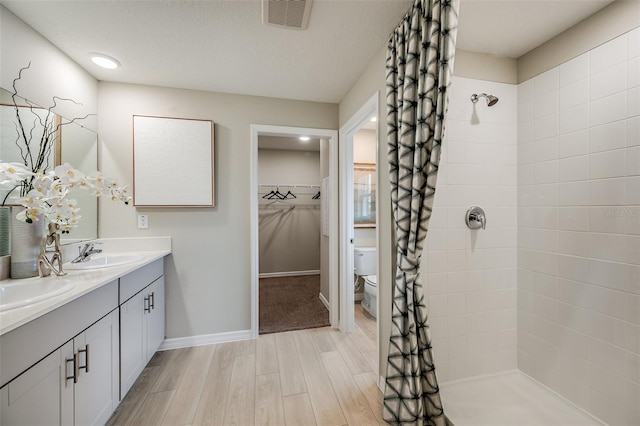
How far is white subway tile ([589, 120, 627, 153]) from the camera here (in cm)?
132

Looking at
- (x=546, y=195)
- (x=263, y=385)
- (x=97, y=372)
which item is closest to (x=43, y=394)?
(x=97, y=372)

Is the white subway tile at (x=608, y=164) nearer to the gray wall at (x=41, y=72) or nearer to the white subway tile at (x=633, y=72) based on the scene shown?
the white subway tile at (x=633, y=72)

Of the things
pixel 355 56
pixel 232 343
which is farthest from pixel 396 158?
pixel 232 343

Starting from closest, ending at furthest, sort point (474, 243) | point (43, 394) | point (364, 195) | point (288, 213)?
point (43, 394), point (474, 243), point (364, 195), point (288, 213)

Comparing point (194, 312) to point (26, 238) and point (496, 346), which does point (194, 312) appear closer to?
point (26, 238)

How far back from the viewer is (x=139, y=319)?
177cm

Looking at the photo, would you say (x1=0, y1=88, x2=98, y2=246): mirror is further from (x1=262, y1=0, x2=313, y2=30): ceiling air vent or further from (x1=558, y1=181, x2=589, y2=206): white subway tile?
(x1=558, y1=181, x2=589, y2=206): white subway tile

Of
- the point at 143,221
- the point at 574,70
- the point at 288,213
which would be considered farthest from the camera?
the point at 288,213

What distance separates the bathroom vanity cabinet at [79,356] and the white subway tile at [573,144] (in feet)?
9.14

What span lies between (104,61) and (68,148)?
0.69 m

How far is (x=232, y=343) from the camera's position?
2.36m

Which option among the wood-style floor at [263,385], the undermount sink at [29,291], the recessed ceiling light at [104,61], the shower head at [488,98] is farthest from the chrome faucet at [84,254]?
the shower head at [488,98]

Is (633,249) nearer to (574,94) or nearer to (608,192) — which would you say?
(608,192)

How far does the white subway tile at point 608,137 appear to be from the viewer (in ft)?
4.34
